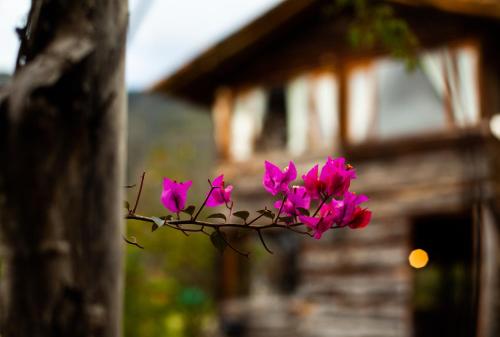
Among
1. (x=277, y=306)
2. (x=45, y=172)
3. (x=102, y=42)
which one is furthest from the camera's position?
(x=277, y=306)

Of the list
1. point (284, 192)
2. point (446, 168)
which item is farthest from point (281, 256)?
point (284, 192)

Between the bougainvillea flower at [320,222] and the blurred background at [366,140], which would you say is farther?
the blurred background at [366,140]

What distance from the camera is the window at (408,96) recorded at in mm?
9352

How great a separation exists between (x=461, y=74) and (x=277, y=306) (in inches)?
181

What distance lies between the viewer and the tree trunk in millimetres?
1270

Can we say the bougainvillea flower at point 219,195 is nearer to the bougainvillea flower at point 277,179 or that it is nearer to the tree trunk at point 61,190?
the bougainvillea flower at point 277,179

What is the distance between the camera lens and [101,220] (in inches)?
52.2

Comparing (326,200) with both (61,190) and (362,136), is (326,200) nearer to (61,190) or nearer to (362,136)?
(61,190)

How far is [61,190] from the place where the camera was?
1.28 meters

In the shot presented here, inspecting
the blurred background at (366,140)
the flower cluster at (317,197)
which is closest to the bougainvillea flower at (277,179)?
the flower cluster at (317,197)

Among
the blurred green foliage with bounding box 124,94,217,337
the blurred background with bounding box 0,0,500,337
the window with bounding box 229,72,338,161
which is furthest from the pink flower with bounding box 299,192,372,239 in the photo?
the blurred green foliage with bounding box 124,94,217,337

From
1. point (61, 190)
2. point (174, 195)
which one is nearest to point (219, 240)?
point (174, 195)

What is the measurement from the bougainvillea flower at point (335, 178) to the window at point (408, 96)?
7498 millimetres

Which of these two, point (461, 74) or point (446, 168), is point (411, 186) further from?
point (461, 74)
